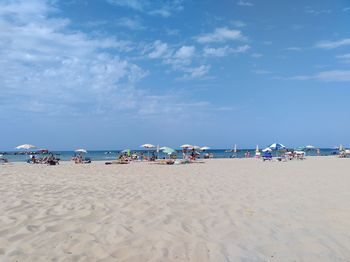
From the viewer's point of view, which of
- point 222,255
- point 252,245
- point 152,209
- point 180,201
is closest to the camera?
Result: point 222,255

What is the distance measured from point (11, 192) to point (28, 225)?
390 centimetres

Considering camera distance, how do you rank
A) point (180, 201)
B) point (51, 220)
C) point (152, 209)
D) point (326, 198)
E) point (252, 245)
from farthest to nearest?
point (326, 198) → point (180, 201) → point (152, 209) → point (51, 220) → point (252, 245)

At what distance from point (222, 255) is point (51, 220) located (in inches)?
112

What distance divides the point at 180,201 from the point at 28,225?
131 inches

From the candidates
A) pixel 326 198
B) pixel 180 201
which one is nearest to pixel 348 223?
pixel 326 198

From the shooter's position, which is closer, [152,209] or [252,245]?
[252,245]

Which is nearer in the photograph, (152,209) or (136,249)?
(136,249)

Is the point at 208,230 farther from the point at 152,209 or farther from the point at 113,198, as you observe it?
the point at 113,198

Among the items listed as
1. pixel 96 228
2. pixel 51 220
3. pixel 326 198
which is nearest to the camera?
pixel 96 228

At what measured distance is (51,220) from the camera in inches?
213

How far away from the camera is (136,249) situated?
13.4ft

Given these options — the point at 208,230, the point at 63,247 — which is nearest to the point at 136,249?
the point at 63,247

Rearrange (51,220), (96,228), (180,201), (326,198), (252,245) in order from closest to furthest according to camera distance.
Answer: (252,245)
(96,228)
(51,220)
(180,201)
(326,198)

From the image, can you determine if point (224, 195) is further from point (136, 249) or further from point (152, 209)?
point (136, 249)
